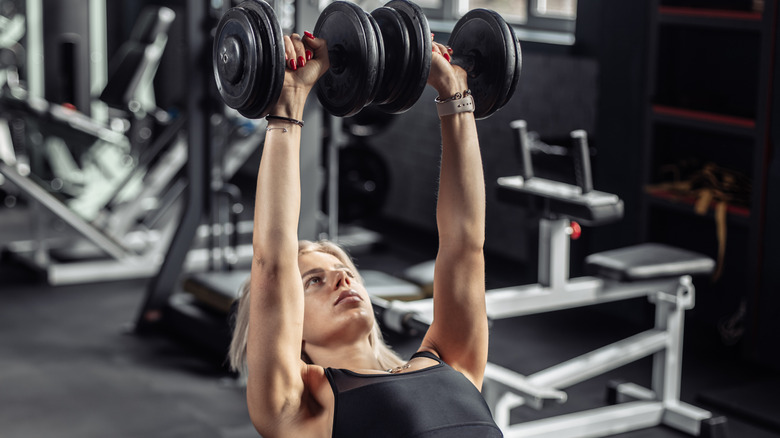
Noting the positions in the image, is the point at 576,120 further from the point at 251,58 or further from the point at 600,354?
the point at 251,58

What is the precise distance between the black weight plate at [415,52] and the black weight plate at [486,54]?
139 mm

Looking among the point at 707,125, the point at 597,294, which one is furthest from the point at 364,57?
the point at 707,125

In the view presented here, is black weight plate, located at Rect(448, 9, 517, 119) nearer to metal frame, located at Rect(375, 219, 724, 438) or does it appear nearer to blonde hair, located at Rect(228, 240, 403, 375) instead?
blonde hair, located at Rect(228, 240, 403, 375)

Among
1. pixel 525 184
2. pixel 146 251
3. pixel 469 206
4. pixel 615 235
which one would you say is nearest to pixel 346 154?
pixel 146 251

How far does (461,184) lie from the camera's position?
1436 millimetres

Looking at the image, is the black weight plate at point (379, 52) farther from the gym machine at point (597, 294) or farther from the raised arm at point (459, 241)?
the gym machine at point (597, 294)

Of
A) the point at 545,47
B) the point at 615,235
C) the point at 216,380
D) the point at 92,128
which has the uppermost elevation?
the point at 545,47

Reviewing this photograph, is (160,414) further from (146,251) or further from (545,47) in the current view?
(545,47)

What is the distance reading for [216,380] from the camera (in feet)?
11.5

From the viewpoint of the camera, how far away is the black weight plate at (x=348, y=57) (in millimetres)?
1239

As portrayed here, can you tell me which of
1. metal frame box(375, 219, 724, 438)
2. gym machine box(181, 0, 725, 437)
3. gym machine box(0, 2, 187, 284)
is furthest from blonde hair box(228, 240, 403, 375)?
gym machine box(0, 2, 187, 284)

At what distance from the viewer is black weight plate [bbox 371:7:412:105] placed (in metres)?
1.29

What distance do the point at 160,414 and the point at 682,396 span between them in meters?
1.76

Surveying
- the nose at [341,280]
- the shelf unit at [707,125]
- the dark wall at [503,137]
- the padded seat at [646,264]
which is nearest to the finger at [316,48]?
the nose at [341,280]
